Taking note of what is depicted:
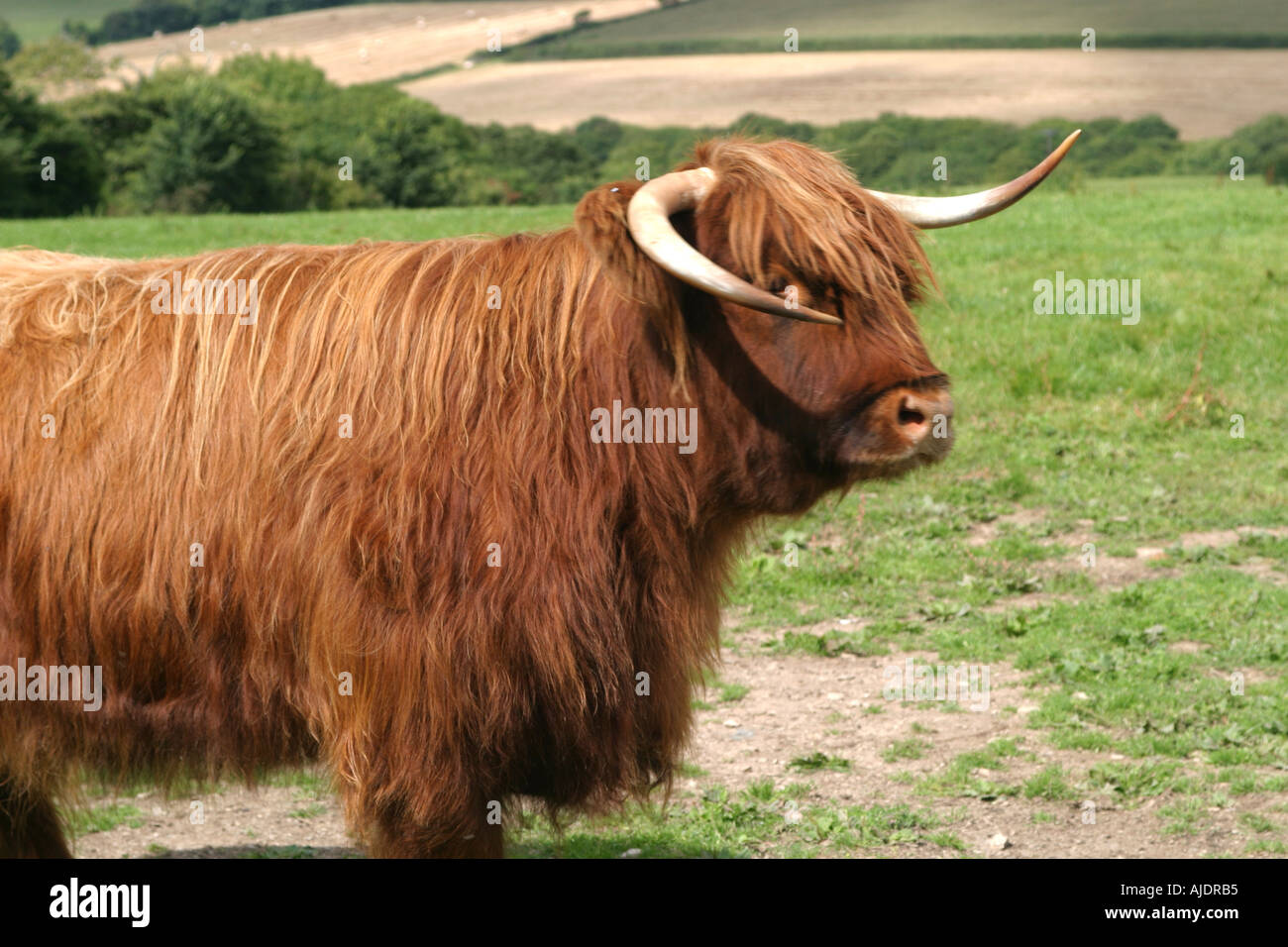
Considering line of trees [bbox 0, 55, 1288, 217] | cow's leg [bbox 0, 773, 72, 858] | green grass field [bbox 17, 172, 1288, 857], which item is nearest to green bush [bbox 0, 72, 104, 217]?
line of trees [bbox 0, 55, 1288, 217]

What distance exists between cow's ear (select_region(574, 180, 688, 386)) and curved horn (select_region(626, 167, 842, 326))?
6cm

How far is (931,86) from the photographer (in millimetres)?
37781

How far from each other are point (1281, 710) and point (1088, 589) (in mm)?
1521

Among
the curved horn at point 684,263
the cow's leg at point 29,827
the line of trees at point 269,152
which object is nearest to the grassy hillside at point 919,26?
the line of trees at point 269,152

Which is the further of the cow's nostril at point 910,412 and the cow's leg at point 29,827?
the cow's leg at point 29,827

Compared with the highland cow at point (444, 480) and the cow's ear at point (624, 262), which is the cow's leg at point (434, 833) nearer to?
the highland cow at point (444, 480)

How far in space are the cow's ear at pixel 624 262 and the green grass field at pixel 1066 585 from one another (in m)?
1.03

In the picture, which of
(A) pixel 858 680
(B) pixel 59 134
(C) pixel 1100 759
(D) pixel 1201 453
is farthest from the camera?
(B) pixel 59 134

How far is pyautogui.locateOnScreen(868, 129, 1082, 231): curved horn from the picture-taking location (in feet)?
11.5

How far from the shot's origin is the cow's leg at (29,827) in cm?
396

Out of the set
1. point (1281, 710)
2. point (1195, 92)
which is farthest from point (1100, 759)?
point (1195, 92)

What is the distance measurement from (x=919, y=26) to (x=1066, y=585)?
43.3 m
